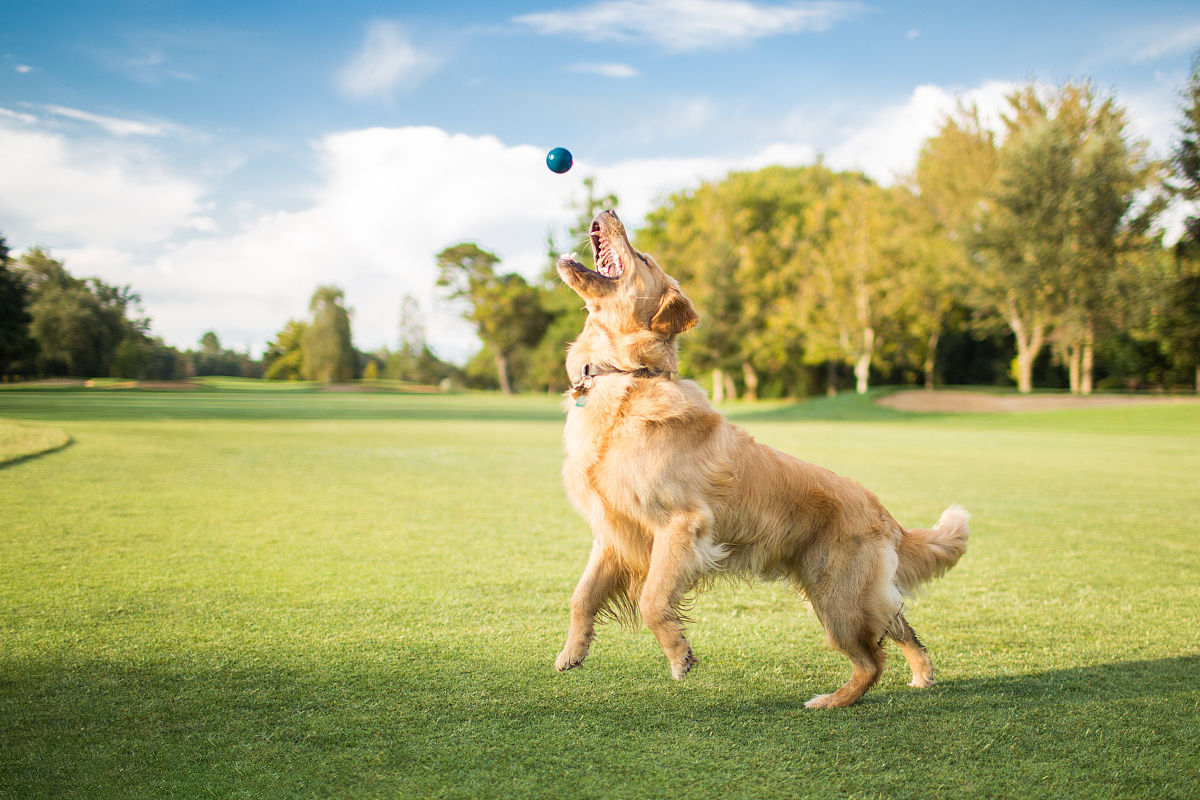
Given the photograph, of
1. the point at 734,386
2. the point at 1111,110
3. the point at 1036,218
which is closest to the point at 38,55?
the point at 1036,218

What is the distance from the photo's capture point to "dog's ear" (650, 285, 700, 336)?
3.69 meters

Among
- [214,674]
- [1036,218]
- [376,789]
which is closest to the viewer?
[376,789]

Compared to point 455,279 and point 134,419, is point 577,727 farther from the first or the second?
point 455,279

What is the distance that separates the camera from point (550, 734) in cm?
272

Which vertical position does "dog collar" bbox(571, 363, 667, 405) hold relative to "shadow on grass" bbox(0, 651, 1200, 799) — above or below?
above

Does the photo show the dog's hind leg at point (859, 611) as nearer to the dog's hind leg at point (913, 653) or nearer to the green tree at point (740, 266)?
the dog's hind leg at point (913, 653)

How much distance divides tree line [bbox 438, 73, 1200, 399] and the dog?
31441 millimetres

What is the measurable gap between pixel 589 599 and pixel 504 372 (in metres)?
64.7

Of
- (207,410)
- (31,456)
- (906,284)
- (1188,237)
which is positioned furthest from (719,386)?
(31,456)

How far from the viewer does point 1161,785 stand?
2438mm

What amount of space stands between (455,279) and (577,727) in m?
66.0

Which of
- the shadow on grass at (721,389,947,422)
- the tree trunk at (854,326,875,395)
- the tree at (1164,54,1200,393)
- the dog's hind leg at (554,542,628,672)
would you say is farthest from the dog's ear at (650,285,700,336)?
the tree trunk at (854,326,875,395)

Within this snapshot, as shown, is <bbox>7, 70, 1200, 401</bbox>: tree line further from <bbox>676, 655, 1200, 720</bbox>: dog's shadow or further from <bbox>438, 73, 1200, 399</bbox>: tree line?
<bbox>676, 655, 1200, 720</bbox>: dog's shadow

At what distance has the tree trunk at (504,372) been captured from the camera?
67.4 m
